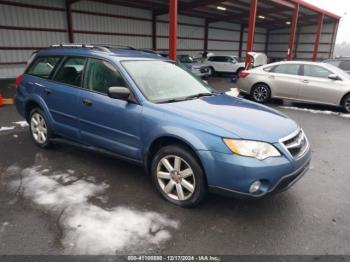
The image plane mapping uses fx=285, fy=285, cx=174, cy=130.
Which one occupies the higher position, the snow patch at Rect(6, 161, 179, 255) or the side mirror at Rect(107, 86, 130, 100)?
the side mirror at Rect(107, 86, 130, 100)

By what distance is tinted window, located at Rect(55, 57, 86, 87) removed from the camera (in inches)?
155

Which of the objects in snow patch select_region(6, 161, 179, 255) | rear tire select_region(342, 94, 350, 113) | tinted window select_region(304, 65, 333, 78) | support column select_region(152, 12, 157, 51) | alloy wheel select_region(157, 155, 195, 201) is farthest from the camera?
support column select_region(152, 12, 157, 51)

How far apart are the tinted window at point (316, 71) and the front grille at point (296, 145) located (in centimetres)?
585

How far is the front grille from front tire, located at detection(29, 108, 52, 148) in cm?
346

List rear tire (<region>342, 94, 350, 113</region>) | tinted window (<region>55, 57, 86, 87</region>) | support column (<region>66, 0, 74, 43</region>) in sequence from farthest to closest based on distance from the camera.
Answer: support column (<region>66, 0, 74, 43</region>), rear tire (<region>342, 94, 350, 113</region>), tinted window (<region>55, 57, 86, 87</region>)

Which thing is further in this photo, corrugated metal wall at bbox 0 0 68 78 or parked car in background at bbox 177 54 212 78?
parked car in background at bbox 177 54 212 78

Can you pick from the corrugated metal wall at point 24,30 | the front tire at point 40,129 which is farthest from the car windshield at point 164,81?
the corrugated metal wall at point 24,30

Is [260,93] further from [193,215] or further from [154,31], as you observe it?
[154,31]

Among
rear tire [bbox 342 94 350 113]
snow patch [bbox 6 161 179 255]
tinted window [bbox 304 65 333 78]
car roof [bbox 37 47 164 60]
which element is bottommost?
snow patch [bbox 6 161 179 255]

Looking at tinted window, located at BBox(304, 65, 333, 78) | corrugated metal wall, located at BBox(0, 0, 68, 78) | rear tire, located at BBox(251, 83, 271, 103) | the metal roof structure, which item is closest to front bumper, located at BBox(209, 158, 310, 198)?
tinted window, located at BBox(304, 65, 333, 78)

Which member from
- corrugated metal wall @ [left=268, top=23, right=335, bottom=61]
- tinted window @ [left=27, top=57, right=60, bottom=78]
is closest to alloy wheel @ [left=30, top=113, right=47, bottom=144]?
tinted window @ [left=27, top=57, right=60, bottom=78]

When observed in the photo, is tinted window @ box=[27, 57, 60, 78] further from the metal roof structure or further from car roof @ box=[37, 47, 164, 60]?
the metal roof structure

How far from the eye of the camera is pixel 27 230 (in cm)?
267

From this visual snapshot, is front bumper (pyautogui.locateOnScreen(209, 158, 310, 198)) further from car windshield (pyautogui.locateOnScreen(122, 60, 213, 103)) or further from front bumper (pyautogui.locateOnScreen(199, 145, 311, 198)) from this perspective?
car windshield (pyautogui.locateOnScreen(122, 60, 213, 103))
